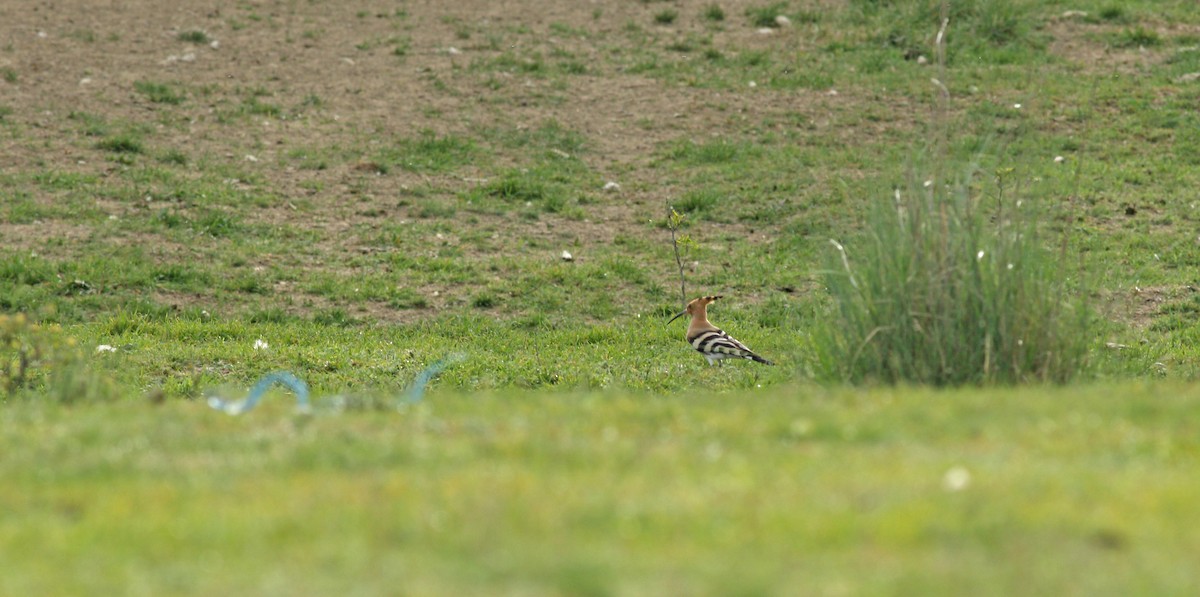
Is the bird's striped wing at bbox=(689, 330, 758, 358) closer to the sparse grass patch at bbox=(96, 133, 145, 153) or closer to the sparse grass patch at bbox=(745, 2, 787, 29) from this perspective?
the sparse grass patch at bbox=(96, 133, 145, 153)

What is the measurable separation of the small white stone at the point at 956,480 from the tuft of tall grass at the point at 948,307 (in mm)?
3221

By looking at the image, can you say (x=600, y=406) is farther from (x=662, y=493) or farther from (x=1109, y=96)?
(x=1109, y=96)

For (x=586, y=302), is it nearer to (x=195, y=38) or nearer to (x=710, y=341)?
(x=710, y=341)

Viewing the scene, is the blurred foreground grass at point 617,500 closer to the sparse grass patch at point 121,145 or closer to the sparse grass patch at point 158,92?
the sparse grass patch at point 121,145

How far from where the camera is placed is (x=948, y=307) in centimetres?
883

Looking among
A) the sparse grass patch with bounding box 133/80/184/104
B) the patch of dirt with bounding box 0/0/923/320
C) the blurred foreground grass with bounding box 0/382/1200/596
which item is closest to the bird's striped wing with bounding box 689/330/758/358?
the patch of dirt with bounding box 0/0/923/320

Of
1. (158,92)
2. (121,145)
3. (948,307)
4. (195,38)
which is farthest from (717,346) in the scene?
(195,38)

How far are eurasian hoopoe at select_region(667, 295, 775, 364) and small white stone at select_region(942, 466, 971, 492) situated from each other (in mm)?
6119

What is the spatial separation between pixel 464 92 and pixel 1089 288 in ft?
37.2

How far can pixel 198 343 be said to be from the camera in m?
13.0

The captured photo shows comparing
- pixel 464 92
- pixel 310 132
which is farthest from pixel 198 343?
pixel 464 92

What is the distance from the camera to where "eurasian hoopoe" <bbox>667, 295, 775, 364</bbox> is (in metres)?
11.8

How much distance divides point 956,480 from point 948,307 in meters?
3.58

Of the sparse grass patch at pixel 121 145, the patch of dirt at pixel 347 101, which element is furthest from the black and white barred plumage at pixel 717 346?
the sparse grass patch at pixel 121 145
